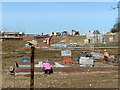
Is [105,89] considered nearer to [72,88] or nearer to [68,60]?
[72,88]

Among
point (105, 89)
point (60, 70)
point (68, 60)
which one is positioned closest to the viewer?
point (105, 89)

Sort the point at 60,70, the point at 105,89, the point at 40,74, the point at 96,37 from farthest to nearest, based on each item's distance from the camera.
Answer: the point at 96,37
the point at 60,70
the point at 40,74
the point at 105,89

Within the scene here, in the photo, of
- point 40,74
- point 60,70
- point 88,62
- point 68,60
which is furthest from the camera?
point 68,60

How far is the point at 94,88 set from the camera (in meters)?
10.3

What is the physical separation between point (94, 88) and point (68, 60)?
38.8 feet

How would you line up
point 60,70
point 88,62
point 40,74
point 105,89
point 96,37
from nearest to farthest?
point 105,89 < point 40,74 < point 60,70 < point 88,62 < point 96,37

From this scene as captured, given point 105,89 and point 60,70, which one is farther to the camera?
point 60,70

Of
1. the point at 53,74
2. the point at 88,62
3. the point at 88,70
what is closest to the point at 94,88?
the point at 53,74

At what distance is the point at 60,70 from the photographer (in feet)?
53.0

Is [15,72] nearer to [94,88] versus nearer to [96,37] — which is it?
[94,88]

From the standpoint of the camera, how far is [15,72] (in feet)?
49.9

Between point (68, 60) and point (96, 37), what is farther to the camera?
point (96, 37)

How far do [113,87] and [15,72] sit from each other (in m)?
6.01

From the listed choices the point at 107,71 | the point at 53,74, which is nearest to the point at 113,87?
the point at 53,74
